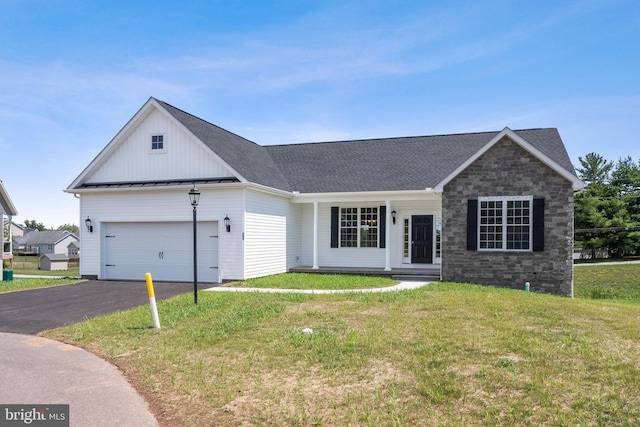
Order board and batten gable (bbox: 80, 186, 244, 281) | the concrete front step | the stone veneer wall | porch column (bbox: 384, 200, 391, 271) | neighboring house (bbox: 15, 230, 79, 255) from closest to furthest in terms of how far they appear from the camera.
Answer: the stone veneer wall
board and batten gable (bbox: 80, 186, 244, 281)
the concrete front step
porch column (bbox: 384, 200, 391, 271)
neighboring house (bbox: 15, 230, 79, 255)

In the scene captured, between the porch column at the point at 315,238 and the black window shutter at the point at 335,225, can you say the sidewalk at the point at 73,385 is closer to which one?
the porch column at the point at 315,238

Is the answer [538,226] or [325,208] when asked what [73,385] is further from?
[325,208]

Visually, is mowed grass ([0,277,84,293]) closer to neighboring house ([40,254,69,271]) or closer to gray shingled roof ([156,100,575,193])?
gray shingled roof ([156,100,575,193])

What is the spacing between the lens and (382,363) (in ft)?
19.5

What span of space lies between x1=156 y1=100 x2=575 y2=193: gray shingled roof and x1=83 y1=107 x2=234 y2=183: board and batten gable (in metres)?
0.40

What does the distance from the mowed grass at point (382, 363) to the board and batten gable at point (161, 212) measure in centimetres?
→ 555

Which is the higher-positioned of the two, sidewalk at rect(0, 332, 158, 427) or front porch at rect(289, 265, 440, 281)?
front porch at rect(289, 265, 440, 281)

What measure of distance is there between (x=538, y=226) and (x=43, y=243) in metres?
81.9

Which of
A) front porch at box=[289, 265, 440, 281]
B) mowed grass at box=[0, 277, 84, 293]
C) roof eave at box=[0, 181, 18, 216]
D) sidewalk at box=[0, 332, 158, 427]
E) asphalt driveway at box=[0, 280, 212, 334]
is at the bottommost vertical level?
mowed grass at box=[0, 277, 84, 293]

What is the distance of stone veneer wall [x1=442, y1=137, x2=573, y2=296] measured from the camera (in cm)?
1438

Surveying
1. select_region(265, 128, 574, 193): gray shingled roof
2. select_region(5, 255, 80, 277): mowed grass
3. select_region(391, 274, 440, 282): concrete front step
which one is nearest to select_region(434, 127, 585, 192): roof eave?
select_region(265, 128, 574, 193): gray shingled roof

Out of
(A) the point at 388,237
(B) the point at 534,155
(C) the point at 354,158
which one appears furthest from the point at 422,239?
(B) the point at 534,155
